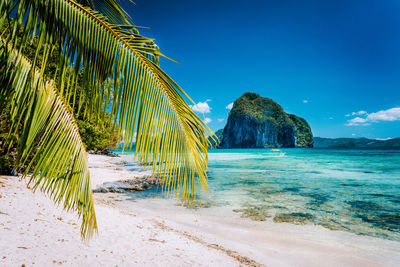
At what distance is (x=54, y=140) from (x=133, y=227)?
14.4 feet

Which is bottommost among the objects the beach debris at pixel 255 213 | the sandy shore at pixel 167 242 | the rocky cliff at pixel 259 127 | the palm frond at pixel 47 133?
the beach debris at pixel 255 213

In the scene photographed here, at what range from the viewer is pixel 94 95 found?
2016 mm

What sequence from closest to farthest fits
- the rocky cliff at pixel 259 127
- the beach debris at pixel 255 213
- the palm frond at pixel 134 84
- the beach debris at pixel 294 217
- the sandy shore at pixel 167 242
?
the palm frond at pixel 134 84
the sandy shore at pixel 167 242
the beach debris at pixel 294 217
the beach debris at pixel 255 213
the rocky cliff at pixel 259 127

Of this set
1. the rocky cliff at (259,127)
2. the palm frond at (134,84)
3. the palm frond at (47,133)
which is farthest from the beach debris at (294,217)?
the rocky cliff at (259,127)

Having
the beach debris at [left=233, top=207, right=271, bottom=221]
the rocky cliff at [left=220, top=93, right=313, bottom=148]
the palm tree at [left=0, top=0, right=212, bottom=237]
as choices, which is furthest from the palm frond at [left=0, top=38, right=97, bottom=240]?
the rocky cliff at [left=220, top=93, right=313, bottom=148]

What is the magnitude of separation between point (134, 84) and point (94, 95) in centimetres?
46

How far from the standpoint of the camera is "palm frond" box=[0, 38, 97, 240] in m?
1.88

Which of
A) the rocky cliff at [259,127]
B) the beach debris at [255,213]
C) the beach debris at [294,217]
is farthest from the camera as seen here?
the rocky cliff at [259,127]

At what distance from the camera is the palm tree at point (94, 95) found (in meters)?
1.76

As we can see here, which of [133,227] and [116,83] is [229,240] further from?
[116,83]

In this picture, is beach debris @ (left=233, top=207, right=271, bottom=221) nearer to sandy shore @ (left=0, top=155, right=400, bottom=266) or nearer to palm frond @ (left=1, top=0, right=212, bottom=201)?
sandy shore @ (left=0, top=155, right=400, bottom=266)

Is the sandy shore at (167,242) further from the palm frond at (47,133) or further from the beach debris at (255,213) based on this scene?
the palm frond at (47,133)

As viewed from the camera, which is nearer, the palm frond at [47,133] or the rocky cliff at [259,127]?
the palm frond at [47,133]

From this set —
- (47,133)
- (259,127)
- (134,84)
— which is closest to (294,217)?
(134,84)
